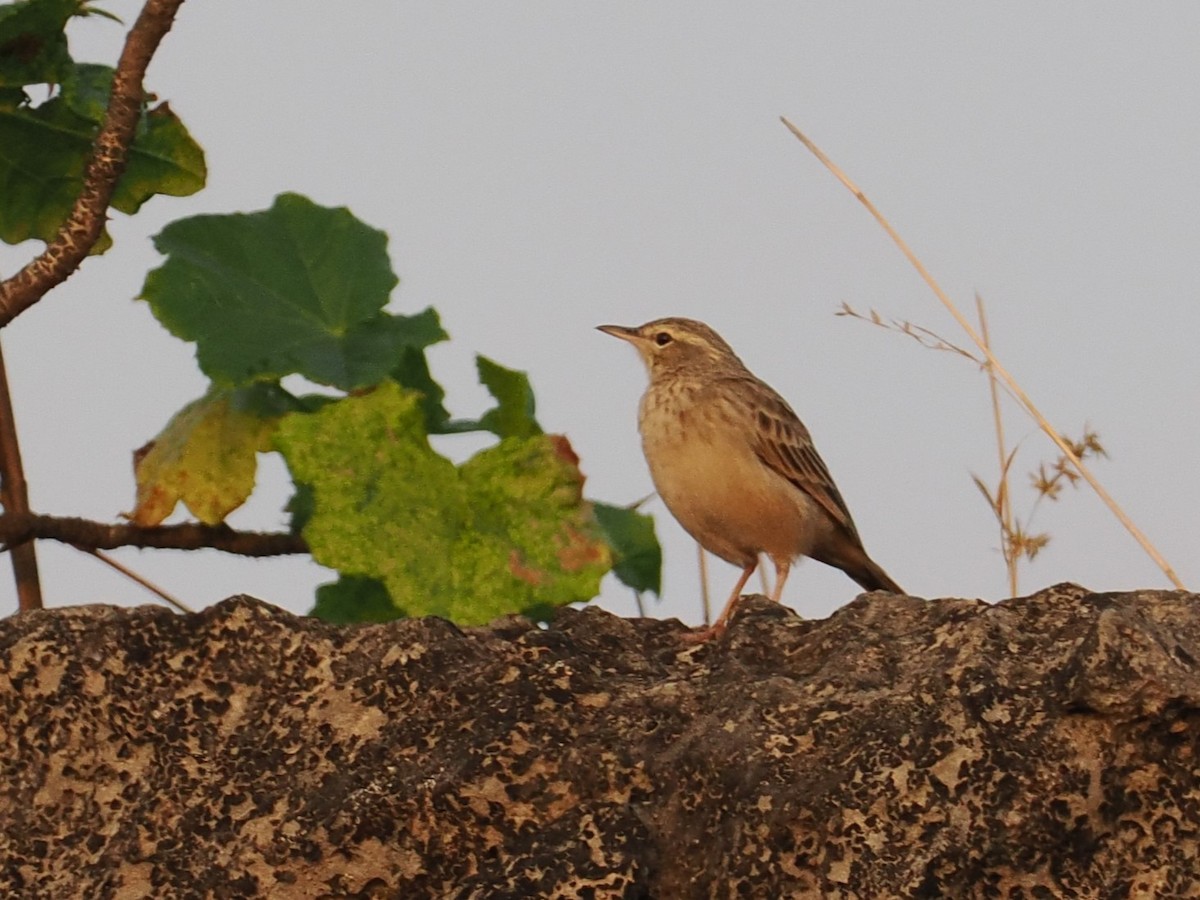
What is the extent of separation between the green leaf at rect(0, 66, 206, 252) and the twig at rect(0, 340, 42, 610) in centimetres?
75

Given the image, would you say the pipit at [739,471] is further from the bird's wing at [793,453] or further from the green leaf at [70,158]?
the green leaf at [70,158]

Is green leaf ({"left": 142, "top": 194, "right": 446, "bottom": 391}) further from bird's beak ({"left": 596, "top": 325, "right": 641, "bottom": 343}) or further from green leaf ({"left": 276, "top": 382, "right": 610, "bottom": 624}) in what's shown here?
bird's beak ({"left": 596, "top": 325, "right": 641, "bottom": 343})

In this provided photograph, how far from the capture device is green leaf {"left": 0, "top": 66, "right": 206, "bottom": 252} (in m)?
5.35

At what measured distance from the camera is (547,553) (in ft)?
15.9

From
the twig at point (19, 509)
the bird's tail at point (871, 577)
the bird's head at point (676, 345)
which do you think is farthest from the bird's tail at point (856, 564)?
the twig at point (19, 509)

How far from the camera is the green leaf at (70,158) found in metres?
5.35

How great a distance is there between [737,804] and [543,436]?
6.91 feet

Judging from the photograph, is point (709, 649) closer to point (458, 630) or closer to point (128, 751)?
point (458, 630)

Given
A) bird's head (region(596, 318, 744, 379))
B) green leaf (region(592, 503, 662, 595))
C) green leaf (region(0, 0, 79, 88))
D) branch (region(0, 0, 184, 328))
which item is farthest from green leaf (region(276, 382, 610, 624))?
bird's head (region(596, 318, 744, 379))

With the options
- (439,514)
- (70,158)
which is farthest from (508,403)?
(70,158)

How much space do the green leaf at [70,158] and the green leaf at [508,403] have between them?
3.50 feet

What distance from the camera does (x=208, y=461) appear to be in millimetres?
5164

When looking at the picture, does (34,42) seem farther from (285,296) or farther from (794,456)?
(794,456)

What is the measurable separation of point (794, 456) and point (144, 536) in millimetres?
2631
